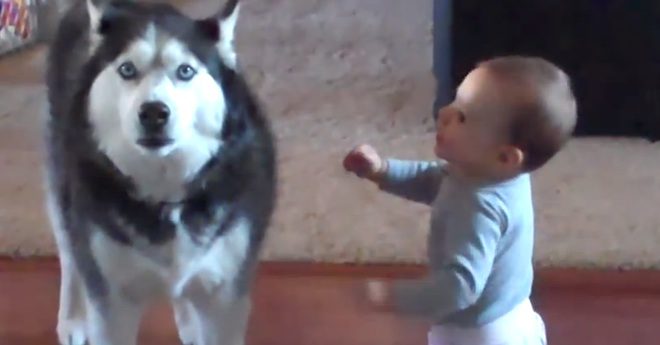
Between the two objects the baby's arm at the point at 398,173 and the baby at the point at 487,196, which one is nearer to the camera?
the baby at the point at 487,196

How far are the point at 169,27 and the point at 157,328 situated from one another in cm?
65

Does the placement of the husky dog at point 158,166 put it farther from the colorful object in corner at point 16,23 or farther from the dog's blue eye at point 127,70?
the colorful object in corner at point 16,23

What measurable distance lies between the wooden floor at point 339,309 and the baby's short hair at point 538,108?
55 centimetres

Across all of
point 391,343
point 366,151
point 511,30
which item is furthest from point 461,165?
point 511,30

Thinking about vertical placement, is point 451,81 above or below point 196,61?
below

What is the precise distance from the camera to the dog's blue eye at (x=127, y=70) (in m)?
1.32

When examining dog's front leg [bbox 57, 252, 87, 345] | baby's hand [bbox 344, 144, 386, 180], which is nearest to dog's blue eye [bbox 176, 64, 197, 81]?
baby's hand [bbox 344, 144, 386, 180]

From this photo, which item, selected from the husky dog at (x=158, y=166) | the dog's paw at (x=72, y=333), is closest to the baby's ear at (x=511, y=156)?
the husky dog at (x=158, y=166)

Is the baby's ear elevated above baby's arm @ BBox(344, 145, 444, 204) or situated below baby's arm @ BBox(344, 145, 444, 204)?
above

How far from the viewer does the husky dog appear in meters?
1.32

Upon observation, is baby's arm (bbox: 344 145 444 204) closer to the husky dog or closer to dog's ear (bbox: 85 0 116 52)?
the husky dog

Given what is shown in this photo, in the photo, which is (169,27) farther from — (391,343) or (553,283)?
(553,283)

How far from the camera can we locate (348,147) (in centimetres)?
236

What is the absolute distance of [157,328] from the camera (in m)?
1.83
